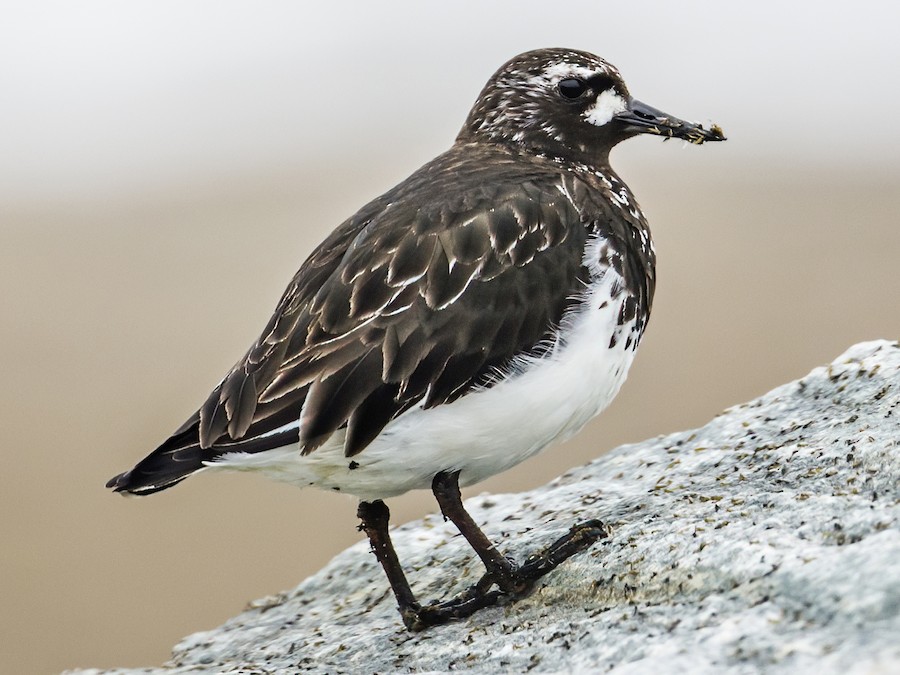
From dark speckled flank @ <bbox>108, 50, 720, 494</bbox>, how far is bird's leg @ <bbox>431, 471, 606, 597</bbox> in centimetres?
49

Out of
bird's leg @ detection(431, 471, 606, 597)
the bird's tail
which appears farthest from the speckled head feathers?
the bird's tail

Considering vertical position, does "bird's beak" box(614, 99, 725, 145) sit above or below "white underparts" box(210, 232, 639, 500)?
above

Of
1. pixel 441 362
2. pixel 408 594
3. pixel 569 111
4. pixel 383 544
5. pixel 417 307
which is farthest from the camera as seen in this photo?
pixel 569 111

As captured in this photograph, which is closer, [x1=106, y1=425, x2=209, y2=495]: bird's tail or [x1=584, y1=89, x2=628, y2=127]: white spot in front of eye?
[x1=106, y1=425, x2=209, y2=495]: bird's tail

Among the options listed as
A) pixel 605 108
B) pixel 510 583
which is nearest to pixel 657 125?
pixel 605 108

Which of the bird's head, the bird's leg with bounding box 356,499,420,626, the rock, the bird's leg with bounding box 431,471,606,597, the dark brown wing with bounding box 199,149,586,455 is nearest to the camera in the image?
the rock

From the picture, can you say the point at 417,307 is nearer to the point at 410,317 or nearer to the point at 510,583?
the point at 410,317

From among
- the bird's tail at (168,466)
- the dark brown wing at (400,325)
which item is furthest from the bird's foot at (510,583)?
the bird's tail at (168,466)

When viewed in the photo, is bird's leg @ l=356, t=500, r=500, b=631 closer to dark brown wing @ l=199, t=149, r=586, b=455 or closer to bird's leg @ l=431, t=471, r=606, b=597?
bird's leg @ l=431, t=471, r=606, b=597

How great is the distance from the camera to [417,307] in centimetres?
534

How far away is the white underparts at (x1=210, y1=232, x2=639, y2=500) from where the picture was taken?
5242 mm

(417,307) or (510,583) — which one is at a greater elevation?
(417,307)

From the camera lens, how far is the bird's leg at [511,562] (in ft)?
17.5

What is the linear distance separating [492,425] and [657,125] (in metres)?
2.40
